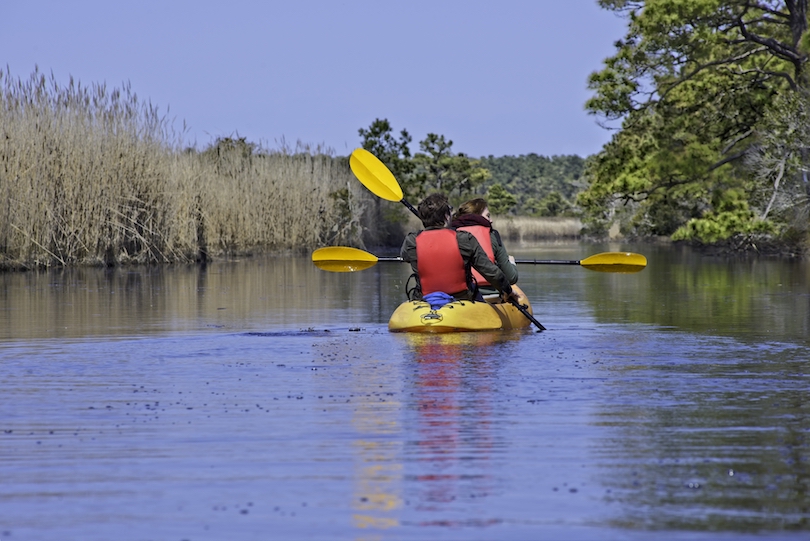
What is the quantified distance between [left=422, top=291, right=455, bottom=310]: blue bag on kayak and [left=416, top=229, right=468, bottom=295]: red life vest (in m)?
0.08

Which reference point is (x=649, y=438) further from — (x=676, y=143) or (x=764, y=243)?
(x=764, y=243)

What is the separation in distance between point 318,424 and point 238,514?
64.8 inches

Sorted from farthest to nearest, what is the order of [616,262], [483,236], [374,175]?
[374,175] < [616,262] < [483,236]

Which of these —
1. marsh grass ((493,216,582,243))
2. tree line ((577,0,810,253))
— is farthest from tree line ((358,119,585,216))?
tree line ((577,0,810,253))

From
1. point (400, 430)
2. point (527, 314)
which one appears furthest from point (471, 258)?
point (400, 430)

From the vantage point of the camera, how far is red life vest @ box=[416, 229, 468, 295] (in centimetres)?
941

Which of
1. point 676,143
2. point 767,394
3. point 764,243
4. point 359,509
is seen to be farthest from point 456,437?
point 764,243

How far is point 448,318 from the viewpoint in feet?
31.0

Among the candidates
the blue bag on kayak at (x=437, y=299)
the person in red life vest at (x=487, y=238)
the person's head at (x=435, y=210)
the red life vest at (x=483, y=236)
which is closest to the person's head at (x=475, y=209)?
the person in red life vest at (x=487, y=238)

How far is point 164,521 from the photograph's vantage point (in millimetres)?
3695

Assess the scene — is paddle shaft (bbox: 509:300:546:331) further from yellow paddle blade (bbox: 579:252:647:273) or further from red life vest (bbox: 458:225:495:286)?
yellow paddle blade (bbox: 579:252:647:273)

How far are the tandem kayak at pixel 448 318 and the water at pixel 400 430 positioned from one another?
179 mm

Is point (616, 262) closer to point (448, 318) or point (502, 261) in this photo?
point (502, 261)

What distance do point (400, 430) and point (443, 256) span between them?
4340 mm
